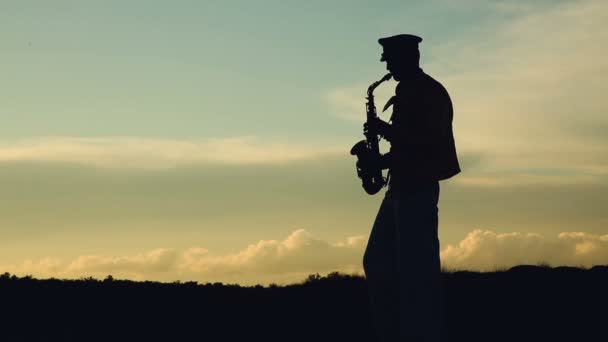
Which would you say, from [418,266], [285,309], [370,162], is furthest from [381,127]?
[285,309]

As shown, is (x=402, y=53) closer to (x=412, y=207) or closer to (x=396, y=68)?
(x=396, y=68)

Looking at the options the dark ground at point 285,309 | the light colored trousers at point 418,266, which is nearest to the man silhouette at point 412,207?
the light colored trousers at point 418,266

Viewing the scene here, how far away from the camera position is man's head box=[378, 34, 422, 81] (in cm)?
949

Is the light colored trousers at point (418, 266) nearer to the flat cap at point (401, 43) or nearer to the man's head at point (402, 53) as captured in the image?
the man's head at point (402, 53)

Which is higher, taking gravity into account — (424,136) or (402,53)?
(402,53)

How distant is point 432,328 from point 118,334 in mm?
5115

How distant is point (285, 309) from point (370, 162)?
500 cm

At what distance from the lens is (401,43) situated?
9492mm

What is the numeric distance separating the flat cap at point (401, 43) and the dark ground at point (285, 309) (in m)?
4.28

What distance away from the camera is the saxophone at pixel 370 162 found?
991cm

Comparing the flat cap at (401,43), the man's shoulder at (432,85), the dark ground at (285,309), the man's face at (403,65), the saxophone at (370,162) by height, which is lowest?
the dark ground at (285,309)

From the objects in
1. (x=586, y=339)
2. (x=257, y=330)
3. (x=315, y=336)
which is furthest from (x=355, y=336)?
(x=586, y=339)

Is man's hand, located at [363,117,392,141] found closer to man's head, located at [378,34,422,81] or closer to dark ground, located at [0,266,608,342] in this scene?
man's head, located at [378,34,422,81]

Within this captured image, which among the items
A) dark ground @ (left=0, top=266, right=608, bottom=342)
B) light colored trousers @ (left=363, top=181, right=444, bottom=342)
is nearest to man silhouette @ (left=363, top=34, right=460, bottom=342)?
light colored trousers @ (left=363, top=181, right=444, bottom=342)
